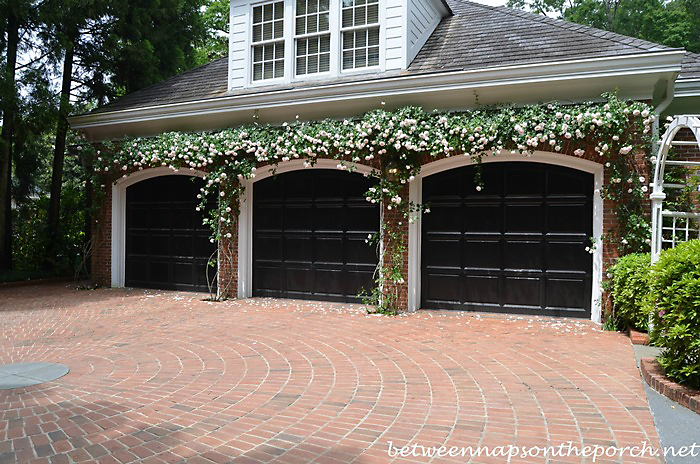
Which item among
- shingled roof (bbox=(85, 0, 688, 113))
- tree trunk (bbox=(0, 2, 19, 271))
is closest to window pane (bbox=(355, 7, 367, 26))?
shingled roof (bbox=(85, 0, 688, 113))

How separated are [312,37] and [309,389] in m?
7.77

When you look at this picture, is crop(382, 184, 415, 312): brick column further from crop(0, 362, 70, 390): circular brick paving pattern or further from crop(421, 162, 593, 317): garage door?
crop(0, 362, 70, 390): circular brick paving pattern

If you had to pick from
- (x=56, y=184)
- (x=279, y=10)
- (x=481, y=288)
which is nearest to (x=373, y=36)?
(x=279, y=10)

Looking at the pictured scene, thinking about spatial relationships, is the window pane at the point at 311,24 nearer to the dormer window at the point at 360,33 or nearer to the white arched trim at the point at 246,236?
the dormer window at the point at 360,33

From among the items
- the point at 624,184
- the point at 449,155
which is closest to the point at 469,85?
the point at 449,155

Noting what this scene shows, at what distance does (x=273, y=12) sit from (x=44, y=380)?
8446 mm

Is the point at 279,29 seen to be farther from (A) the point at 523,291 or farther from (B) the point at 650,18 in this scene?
(B) the point at 650,18

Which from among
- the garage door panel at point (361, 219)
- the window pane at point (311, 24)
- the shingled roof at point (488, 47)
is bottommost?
the garage door panel at point (361, 219)

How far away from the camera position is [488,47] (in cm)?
912

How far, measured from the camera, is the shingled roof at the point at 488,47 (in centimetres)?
813

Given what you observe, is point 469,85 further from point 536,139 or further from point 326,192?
point 326,192

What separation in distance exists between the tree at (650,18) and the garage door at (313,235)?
2196 centimetres

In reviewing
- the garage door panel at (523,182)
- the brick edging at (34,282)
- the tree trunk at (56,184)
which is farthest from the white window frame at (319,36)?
the brick edging at (34,282)

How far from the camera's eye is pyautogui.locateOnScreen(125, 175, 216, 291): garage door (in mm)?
Result: 11094
